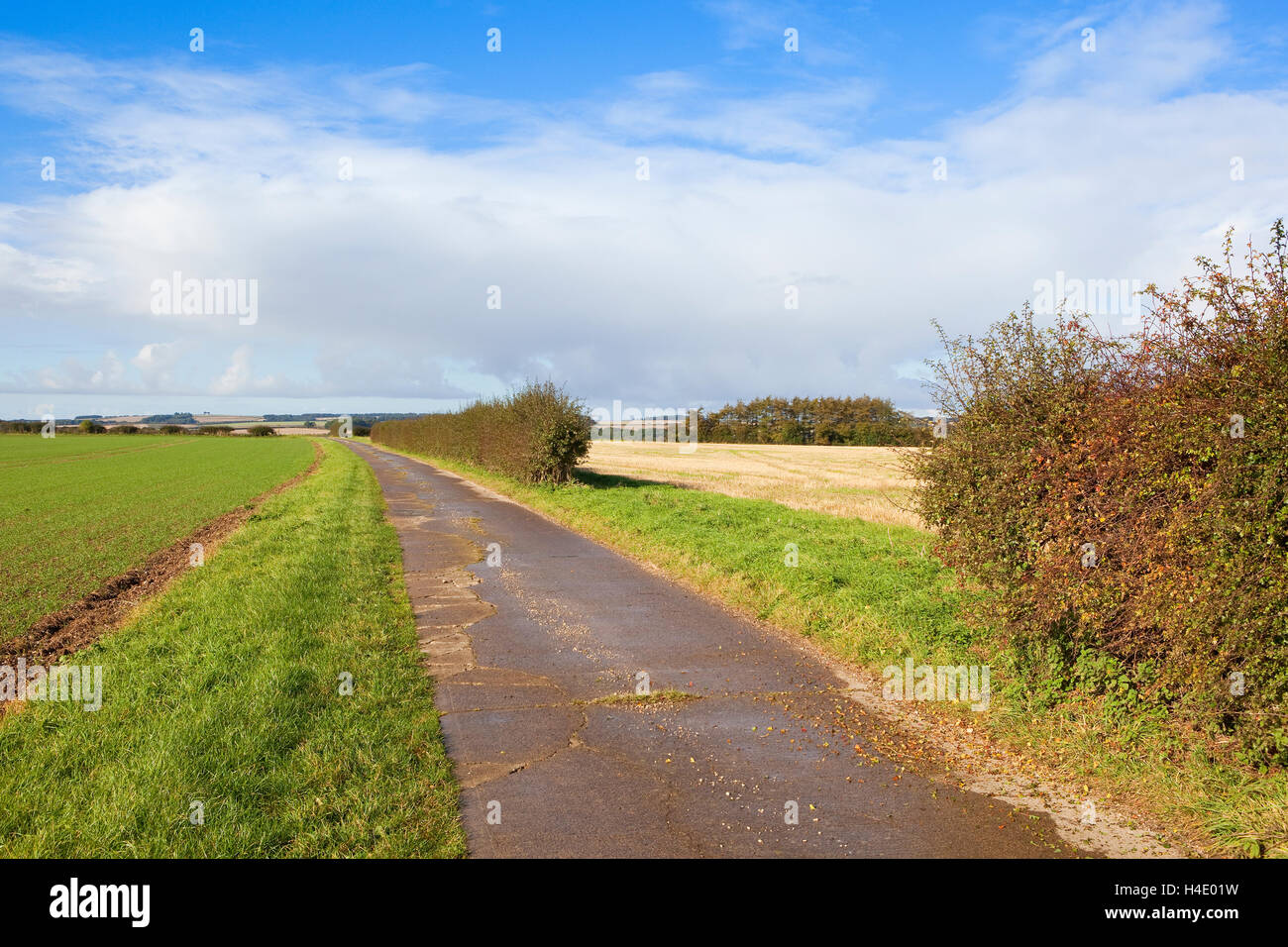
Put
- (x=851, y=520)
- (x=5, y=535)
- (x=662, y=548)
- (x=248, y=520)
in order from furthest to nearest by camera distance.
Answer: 1. (x=248, y=520)
2. (x=5, y=535)
3. (x=851, y=520)
4. (x=662, y=548)

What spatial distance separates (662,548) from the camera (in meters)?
12.4

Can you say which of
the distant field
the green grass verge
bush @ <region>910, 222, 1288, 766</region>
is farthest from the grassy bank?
the green grass verge

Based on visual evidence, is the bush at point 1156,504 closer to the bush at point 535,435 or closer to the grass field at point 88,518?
the grass field at point 88,518

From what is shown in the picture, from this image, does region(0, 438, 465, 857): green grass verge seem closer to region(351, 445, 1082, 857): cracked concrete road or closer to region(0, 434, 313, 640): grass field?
region(351, 445, 1082, 857): cracked concrete road

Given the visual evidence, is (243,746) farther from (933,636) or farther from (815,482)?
(815,482)

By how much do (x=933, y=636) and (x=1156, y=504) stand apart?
291 centimetres

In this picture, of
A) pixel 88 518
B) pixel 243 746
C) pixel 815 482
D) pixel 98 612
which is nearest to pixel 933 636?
pixel 243 746

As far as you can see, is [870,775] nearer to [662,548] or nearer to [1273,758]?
[1273,758]

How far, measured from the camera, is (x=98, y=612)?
10000 mm

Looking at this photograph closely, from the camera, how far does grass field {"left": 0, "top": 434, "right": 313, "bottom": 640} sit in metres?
11.7

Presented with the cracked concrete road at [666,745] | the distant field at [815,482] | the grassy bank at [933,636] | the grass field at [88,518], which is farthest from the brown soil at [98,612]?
the distant field at [815,482]

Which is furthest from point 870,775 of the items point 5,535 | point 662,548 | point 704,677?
point 5,535

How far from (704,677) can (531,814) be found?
8.64 feet

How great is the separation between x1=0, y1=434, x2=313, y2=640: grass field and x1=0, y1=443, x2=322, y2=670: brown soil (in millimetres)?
243
